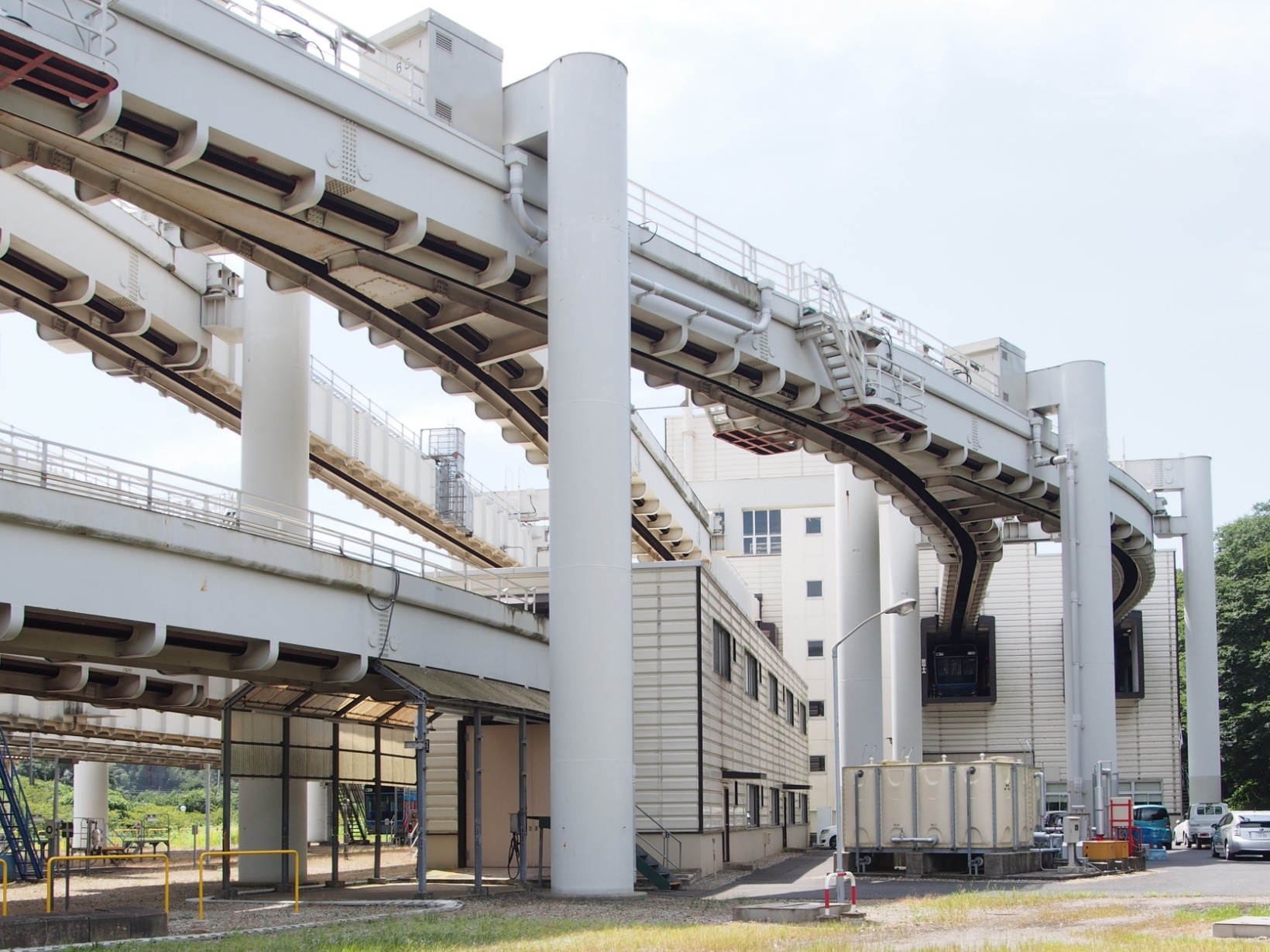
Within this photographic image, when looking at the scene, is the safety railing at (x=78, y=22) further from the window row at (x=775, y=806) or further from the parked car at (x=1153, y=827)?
the parked car at (x=1153, y=827)

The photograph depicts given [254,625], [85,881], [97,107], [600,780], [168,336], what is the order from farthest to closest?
[85,881] < [168,336] < [600,780] < [254,625] < [97,107]

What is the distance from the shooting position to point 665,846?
1351 inches

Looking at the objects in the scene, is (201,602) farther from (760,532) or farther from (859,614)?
(760,532)

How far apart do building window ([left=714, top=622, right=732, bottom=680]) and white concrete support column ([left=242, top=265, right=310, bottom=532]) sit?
11.3 m

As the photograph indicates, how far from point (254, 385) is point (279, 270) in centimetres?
472

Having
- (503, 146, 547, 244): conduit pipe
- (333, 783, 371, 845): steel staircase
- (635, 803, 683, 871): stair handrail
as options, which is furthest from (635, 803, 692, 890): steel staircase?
(333, 783, 371, 845): steel staircase

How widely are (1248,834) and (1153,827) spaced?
31.0ft

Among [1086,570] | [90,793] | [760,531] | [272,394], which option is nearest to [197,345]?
[272,394]

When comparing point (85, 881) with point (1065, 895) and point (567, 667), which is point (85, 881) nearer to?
point (567, 667)

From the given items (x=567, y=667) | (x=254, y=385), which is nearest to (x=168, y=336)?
(x=254, y=385)

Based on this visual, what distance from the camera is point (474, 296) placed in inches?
1206

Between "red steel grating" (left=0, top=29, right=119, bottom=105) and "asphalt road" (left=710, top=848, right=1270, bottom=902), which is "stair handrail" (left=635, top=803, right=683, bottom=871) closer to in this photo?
"asphalt road" (left=710, top=848, right=1270, bottom=902)

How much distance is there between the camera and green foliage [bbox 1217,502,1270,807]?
76188 mm

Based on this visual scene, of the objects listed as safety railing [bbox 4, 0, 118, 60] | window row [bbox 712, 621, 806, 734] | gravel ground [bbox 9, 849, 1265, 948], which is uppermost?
safety railing [bbox 4, 0, 118, 60]
